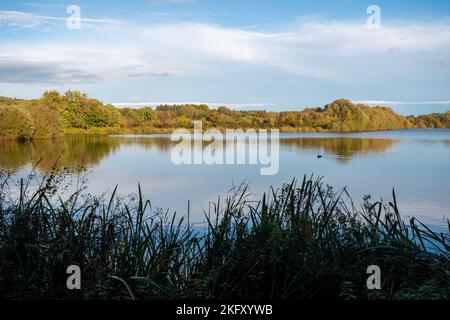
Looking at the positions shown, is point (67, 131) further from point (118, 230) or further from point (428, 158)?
point (118, 230)

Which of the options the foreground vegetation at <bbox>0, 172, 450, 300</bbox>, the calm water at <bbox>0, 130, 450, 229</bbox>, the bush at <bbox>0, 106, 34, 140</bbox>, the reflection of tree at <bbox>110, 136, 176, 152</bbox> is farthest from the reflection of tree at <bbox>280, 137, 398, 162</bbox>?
the foreground vegetation at <bbox>0, 172, 450, 300</bbox>

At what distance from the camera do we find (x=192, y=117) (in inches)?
1678

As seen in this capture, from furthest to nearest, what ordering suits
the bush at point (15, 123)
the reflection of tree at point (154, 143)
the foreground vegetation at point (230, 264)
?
the reflection of tree at point (154, 143) < the bush at point (15, 123) < the foreground vegetation at point (230, 264)

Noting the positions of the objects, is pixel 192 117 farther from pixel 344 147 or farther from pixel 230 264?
pixel 230 264

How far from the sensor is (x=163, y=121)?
46031 mm

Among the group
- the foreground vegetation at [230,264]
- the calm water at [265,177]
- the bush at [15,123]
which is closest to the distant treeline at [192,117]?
the bush at [15,123]

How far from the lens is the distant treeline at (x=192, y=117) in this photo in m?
38.1

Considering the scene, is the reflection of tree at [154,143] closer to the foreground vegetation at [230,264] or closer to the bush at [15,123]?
the bush at [15,123]

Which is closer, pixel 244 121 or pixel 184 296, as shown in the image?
pixel 184 296

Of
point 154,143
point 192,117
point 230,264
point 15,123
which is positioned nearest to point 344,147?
point 154,143

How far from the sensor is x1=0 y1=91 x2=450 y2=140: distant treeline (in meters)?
38.1

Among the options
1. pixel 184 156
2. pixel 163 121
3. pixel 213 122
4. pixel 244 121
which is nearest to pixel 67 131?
pixel 163 121
